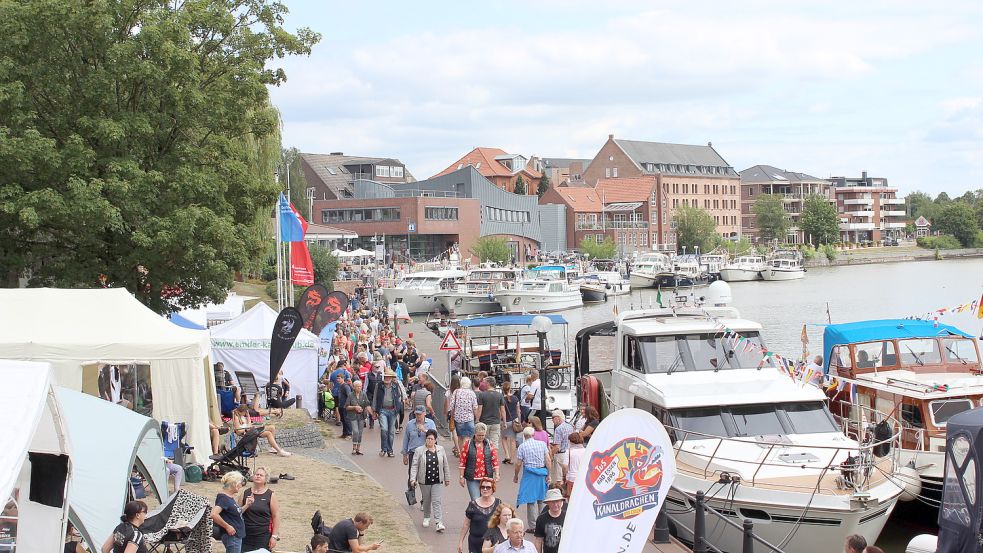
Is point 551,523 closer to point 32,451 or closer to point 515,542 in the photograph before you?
point 515,542

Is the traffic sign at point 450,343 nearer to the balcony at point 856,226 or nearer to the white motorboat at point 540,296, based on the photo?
the white motorboat at point 540,296

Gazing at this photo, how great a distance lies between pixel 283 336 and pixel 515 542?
1213 centimetres

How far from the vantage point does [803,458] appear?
593 inches

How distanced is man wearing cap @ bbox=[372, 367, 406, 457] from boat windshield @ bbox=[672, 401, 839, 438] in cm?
599

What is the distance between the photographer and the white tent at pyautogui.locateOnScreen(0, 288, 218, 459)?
16094 millimetres

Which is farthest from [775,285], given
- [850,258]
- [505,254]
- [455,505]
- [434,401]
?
[455,505]

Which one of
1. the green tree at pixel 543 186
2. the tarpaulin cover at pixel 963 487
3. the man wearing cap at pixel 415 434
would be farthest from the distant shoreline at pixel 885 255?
the tarpaulin cover at pixel 963 487

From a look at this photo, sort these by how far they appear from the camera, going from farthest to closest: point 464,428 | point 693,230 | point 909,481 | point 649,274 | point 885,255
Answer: point 885,255 < point 693,230 < point 649,274 < point 464,428 < point 909,481

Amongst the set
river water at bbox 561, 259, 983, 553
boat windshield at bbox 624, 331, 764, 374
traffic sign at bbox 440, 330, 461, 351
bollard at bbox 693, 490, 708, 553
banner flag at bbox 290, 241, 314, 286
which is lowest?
river water at bbox 561, 259, 983, 553

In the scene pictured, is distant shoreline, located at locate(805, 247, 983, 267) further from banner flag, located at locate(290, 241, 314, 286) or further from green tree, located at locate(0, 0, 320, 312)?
green tree, located at locate(0, 0, 320, 312)

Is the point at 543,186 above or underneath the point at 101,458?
above

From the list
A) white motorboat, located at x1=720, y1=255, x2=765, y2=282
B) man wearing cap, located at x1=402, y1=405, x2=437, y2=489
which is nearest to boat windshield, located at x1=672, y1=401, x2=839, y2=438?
man wearing cap, located at x1=402, y1=405, x2=437, y2=489

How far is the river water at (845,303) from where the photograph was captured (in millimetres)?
45750

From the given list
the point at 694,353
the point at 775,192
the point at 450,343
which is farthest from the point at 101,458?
the point at 775,192
